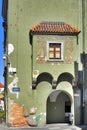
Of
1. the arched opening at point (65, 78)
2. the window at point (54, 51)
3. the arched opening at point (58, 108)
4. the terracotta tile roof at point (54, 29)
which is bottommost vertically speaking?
the arched opening at point (58, 108)

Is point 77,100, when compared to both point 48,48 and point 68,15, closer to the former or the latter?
point 48,48

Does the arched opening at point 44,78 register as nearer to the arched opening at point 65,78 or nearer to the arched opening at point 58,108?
the arched opening at point 65,78

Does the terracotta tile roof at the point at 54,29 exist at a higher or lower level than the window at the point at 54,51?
higher

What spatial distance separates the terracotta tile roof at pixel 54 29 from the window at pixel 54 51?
2.96 feet

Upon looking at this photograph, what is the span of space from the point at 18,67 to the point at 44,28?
3.67 m

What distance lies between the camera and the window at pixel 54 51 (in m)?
32.2

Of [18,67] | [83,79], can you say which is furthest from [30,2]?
[83,79]

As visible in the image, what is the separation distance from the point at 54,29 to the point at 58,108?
688 cm

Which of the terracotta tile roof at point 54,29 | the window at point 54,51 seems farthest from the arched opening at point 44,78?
the terracotta tile roof at point 54,29

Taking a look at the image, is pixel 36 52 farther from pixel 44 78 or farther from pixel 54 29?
pixel 54 29

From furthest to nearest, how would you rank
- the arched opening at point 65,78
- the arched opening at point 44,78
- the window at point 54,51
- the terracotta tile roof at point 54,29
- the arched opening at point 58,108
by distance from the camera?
1. the arched opening at point 58,108
2. the arched opening at point 65,78
3. the arched opening at point 44,78
4. the window at point 54,51
5. the terracotta tile roof at point 54,29

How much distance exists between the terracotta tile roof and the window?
90 centimetres

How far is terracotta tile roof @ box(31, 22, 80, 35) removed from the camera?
105 feet

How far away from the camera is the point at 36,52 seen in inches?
1259
